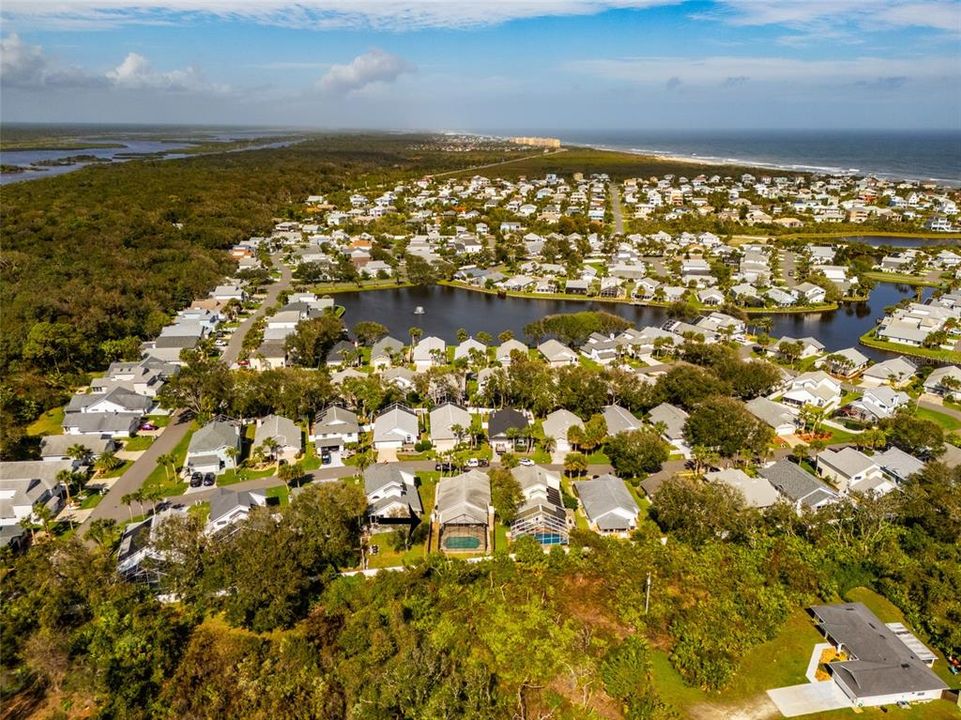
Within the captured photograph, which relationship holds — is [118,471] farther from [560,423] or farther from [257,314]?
[257,314]

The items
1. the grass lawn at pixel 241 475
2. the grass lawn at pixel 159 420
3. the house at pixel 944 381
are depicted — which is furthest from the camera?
the house at pixel 944 381

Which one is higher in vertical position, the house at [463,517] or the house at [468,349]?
the house at [468,349]

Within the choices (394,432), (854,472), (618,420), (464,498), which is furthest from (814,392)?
(394,432)

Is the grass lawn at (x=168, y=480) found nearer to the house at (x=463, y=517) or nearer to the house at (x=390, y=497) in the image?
the house at (x=390, y=497)

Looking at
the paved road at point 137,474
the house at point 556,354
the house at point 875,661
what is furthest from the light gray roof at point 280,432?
the house at point 875,661

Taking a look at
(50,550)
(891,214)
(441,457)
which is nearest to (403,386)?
(441,457)
